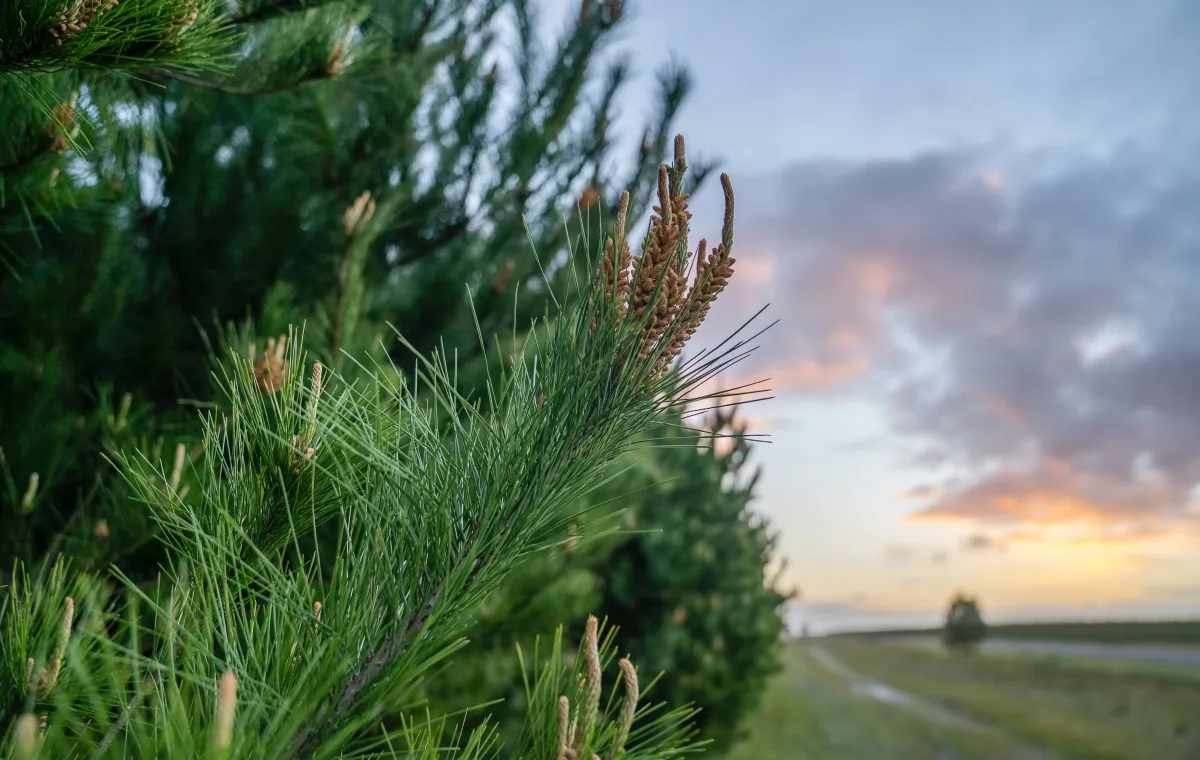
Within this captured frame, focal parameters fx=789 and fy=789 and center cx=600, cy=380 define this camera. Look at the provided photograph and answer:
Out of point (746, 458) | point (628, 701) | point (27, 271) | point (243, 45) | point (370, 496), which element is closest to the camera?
point (628, 701)

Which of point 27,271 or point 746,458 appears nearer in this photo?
point 27,271

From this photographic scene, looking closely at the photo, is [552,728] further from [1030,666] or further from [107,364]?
[1030,666]

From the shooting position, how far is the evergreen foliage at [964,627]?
38.0 metres

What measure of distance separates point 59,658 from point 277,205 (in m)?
3.08

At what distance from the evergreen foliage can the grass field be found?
560cm

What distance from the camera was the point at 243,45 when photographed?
3.02 metres

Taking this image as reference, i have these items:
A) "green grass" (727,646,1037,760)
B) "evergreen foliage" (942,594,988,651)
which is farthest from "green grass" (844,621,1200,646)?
"green grass" (727,646,1037,760)

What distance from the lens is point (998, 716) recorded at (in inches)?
905

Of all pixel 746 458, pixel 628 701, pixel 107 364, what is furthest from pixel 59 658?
pixel 746 458

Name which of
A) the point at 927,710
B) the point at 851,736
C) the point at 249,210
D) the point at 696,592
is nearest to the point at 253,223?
the point at 249,210

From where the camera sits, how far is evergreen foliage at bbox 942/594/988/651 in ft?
125

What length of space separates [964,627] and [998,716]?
647 inches

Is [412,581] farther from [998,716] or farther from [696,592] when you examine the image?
[998,716]

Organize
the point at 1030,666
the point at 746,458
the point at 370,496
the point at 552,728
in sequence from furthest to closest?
1. the point at 1030,666
2. the point at 746,458
3. the point at 370,496
4. the point at 552,728
